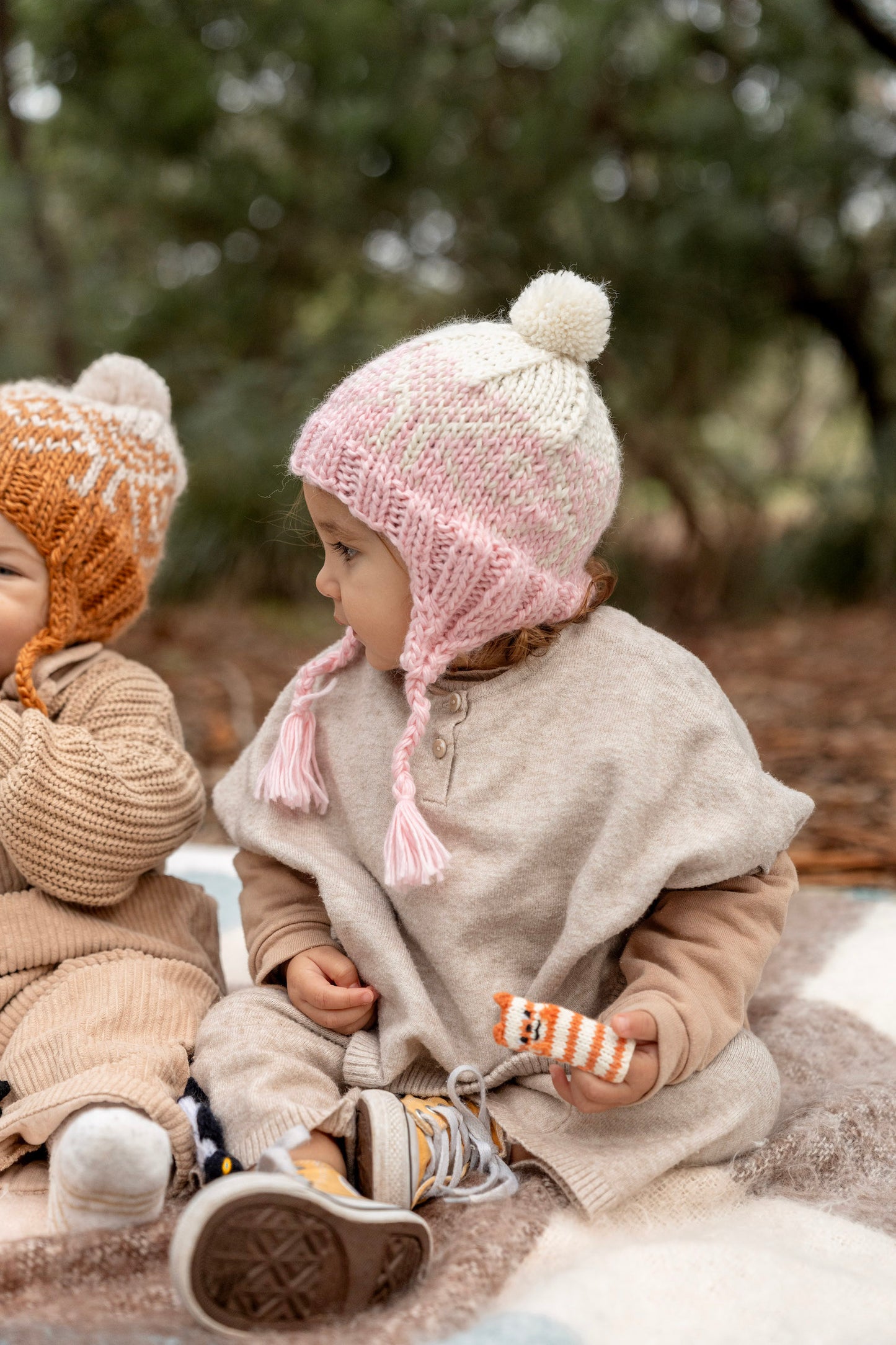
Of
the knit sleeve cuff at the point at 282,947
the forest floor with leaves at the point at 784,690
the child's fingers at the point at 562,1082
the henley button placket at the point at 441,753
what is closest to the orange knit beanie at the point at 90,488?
the knit sleeve cuff at the point at 282,947

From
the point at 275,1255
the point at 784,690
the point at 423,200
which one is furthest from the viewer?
the point at 423,200

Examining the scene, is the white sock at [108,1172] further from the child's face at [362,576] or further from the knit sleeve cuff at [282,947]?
the child's face at [362,576]

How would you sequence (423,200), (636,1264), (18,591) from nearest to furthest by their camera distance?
(636,1264) < (18,591) < (423,200)

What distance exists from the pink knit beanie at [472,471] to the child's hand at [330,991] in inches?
7.6

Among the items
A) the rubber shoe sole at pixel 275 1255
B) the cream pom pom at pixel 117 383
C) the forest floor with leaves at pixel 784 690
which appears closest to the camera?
the rubber shoe sole at pixel 275 1255

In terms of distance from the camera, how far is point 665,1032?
1346 millimetres

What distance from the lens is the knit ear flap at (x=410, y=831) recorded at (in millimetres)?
1448

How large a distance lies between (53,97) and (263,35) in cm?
56

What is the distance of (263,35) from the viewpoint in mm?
3240

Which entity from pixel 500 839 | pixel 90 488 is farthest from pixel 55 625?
pixel 500 839

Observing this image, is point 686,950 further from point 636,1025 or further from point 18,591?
point 18,591

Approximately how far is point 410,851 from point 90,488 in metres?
0.72

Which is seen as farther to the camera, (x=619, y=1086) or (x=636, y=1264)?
(x=619, y=1086)

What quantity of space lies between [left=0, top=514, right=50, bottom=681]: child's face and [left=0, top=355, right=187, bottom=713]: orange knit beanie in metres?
0.01
